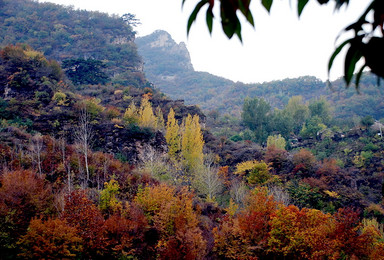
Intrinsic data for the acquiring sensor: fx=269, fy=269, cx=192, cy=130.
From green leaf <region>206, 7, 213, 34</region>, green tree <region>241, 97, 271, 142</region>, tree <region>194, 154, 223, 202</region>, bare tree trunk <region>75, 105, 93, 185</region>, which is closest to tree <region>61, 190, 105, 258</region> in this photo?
bare tree trunk <region>75, 105, 93, 185</region>

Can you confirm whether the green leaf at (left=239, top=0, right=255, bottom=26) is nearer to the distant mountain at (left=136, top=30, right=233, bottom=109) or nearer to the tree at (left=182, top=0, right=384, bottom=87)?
the tree at (left=182, top=0, right=384, bottom=87)

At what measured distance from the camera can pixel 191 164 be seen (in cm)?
2097

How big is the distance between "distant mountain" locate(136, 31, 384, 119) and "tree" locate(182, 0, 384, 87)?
30.2 m

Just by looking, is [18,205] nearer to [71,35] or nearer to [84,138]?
[84,138]

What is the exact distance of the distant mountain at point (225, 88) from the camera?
147 ft

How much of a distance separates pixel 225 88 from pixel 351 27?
2906 inches

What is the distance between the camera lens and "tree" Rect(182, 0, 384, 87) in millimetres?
485

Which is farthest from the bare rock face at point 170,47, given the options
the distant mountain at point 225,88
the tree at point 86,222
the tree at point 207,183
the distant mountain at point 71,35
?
the tree at point 86,222

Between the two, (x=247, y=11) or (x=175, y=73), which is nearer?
(x=247, y=11)

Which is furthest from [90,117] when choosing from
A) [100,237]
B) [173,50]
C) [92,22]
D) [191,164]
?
[173,50]

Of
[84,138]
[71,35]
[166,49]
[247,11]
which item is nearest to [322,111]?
[84,138]

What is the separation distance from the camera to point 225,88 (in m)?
73.0

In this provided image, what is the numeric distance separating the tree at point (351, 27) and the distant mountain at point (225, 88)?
30193 mm

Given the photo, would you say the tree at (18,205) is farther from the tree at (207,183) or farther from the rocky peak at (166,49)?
the rocky peak at (166,49)
